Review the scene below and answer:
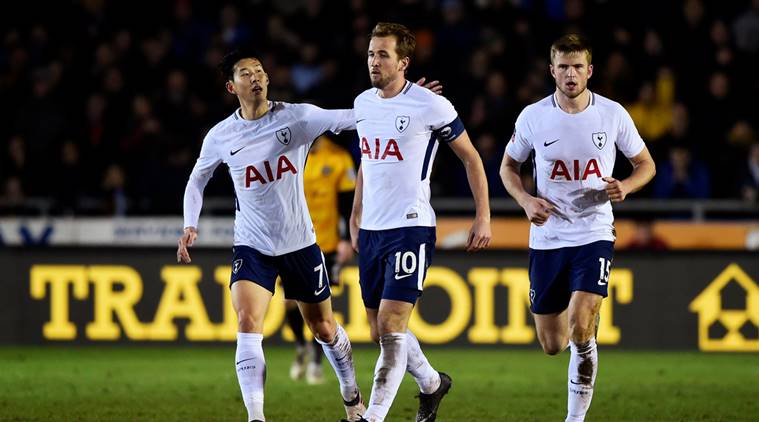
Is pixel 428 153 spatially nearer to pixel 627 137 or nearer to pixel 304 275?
pixel 304 275

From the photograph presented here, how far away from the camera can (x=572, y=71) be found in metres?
8.36

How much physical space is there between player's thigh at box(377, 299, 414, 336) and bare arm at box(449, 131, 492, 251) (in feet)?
1.78

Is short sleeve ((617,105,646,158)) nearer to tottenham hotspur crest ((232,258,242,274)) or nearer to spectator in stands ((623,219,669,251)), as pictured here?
tottenham hotspur crest ((232,258,242,274))

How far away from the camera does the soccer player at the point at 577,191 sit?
833cm

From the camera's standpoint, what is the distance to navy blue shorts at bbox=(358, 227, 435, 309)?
8.08 metres

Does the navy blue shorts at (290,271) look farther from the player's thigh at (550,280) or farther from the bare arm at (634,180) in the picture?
the bare arm at (634,180)

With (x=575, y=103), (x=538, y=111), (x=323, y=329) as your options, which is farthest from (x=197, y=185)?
(x=575, y=103)

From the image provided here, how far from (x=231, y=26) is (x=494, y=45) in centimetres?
382

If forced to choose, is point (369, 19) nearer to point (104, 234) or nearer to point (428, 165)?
point (104, 234)

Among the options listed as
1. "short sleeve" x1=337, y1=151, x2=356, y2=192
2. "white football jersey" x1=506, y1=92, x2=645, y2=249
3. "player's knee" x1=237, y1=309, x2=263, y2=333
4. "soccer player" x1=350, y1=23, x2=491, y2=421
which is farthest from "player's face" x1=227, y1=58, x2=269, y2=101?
"short sleeve" x1=337, y1=151, x2=356, y2=192

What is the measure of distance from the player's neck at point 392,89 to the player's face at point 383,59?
7 centimetres

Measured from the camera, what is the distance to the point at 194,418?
9336 millimetres

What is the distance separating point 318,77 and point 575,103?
997 centimetres

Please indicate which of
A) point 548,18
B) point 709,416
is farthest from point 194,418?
point 548,18
